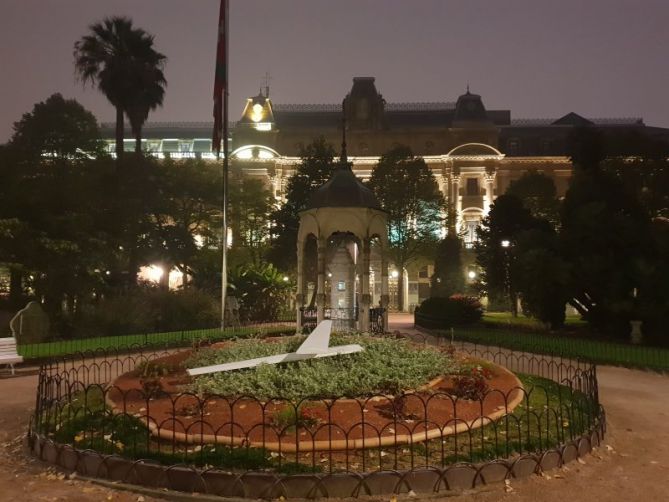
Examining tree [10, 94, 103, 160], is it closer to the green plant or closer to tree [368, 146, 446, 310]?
tree [368, 146, 446, 310]

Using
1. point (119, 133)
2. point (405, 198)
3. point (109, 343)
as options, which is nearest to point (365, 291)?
point (109, 343)

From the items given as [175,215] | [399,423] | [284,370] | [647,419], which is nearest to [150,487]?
[399,423]

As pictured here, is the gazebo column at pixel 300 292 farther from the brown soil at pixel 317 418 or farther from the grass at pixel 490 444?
the grass at pixel 490 444

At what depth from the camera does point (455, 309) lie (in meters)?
28.2

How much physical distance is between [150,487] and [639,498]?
596 centimetres

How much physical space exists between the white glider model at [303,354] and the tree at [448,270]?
1335 inches

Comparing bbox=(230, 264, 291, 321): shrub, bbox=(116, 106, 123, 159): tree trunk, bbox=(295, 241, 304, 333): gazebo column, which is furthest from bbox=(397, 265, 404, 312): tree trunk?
bbox=(295, 241, 304, 333): gazebo column

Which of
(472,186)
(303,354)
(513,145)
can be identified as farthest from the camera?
(513,145)

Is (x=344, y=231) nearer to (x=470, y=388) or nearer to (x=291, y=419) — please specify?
(x=470, y=388)

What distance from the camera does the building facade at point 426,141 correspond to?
183ft

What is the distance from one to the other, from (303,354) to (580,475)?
18.2 feet

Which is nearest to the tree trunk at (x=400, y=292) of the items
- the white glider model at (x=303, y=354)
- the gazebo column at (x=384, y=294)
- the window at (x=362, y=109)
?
the window at (x=362, y=109)

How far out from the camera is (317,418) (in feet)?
27.6

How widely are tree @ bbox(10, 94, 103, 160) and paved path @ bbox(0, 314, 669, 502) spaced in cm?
1967
